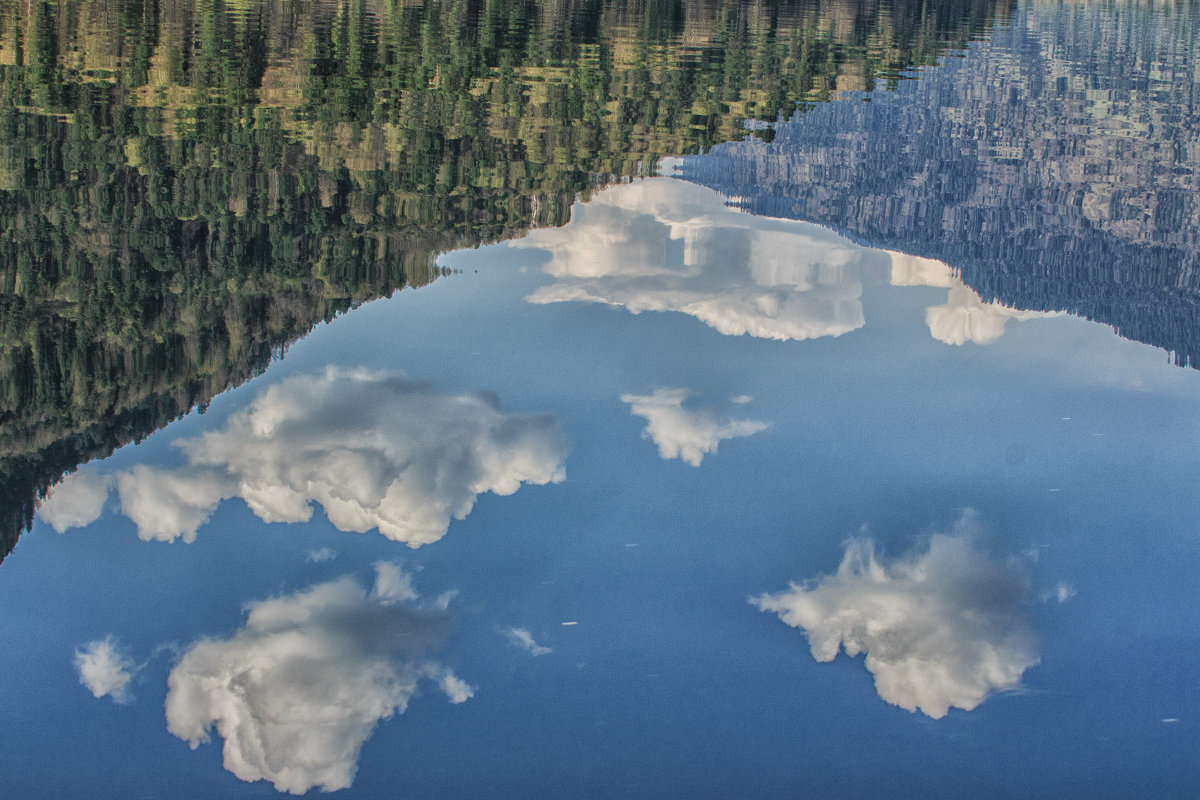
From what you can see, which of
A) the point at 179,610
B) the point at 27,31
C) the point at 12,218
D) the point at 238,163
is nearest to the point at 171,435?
the point at 179,610

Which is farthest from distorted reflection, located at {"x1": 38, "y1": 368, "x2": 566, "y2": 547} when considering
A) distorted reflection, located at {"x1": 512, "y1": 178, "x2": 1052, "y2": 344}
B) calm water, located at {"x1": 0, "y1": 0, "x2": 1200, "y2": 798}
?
distorted reflection, located at {"x1": 512, "y1": 178, "x2": 1052, "y2": 344}

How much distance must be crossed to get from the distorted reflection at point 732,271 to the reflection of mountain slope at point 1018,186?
84 centimetres

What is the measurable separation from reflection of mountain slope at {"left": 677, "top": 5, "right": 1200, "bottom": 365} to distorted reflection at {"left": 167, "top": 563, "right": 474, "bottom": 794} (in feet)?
42.9

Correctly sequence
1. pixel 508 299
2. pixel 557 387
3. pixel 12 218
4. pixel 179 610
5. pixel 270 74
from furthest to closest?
pixel 270 74
pixel 12 218
pixel 508 299
pixel 557 387
pixel 179 610

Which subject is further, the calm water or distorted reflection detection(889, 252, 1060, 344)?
distorted reflection detection(889, 252, 1060, 344)

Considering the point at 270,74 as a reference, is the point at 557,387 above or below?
below

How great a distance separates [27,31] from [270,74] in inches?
706

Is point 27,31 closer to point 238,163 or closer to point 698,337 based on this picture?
point 238,163

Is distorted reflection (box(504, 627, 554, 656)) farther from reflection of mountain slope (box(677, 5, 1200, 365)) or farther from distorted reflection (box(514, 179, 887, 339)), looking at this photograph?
reflection of mountain slope (box(677, 5, 1200, 365))

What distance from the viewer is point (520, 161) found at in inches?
1058

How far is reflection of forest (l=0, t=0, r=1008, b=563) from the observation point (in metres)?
17.5

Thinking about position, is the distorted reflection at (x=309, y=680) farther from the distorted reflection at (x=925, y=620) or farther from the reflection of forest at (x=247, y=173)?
the reflection of forest at (x=247, y=173)

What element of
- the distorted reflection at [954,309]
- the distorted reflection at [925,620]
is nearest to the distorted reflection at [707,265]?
the distorted reflection at [954,309]

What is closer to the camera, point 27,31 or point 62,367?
point 62,367
